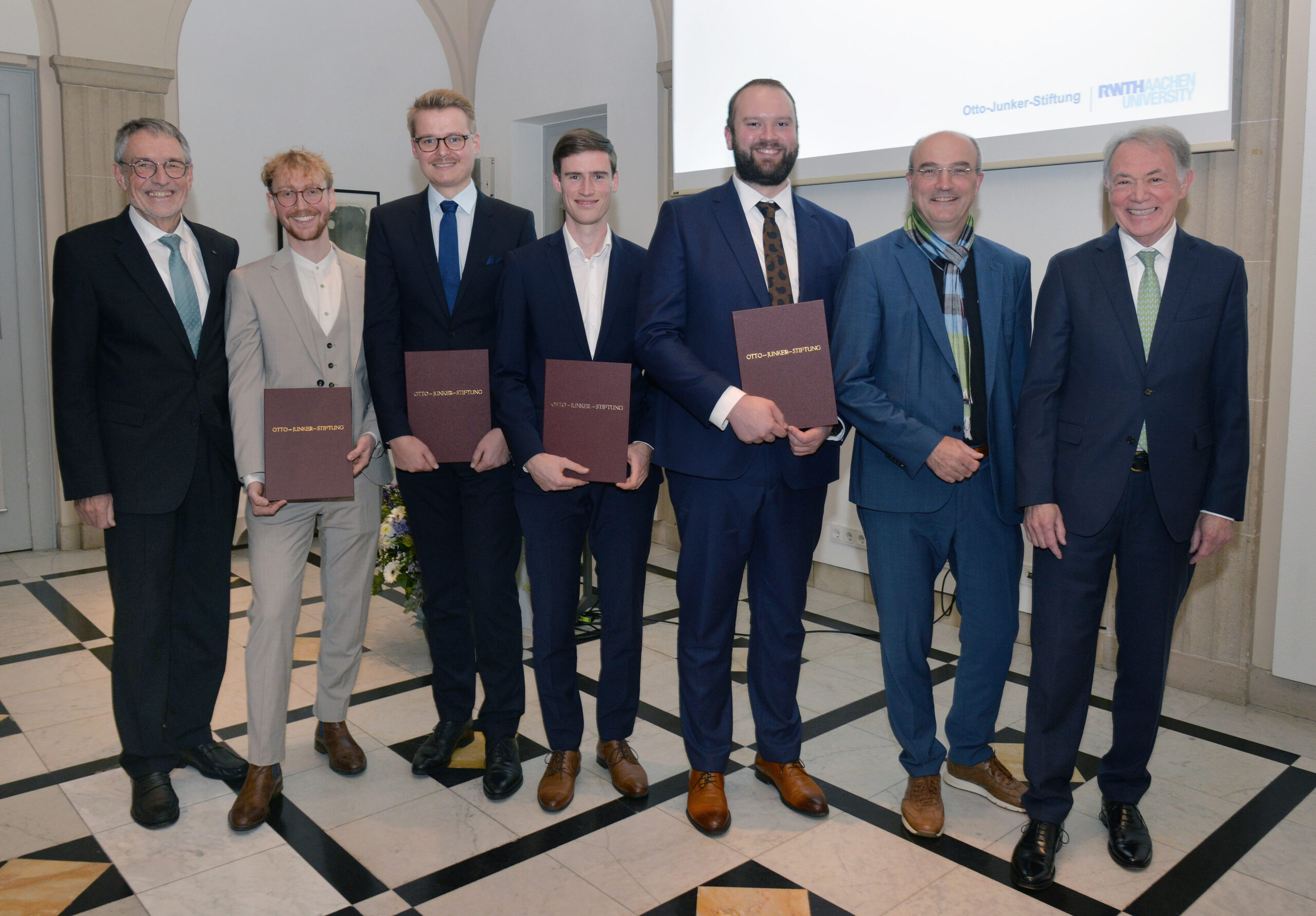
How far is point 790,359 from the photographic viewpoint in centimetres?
229

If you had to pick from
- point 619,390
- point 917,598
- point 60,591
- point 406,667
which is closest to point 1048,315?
point 917,598

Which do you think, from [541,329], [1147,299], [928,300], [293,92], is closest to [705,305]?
[541,329]

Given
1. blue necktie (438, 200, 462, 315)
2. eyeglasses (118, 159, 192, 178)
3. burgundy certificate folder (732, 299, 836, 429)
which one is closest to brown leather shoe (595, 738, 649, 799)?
burgundy certificate folder (732, 299, 836, 429)

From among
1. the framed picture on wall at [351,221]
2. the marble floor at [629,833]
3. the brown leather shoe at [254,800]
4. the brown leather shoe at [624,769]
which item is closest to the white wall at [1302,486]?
the marble floor at [629,833]

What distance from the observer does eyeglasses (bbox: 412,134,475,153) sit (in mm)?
2592

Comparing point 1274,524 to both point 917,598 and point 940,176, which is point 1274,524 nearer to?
point 917,598

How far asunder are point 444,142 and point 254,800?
1.74m

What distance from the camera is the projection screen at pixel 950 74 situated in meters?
3.31

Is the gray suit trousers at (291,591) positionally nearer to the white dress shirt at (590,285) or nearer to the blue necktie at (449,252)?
the blue necktie at (449,252)

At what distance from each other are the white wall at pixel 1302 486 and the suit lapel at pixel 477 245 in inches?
98.3

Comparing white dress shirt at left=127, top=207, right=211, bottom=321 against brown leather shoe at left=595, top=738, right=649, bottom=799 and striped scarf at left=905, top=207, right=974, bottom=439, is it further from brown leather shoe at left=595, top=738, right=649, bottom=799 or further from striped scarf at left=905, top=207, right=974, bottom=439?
striped scarf at left=905, top=207, right=974, bottom=439

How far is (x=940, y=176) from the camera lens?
7.64ft

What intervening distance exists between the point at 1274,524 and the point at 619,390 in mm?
2332

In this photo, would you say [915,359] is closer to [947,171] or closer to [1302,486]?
[947,171]
